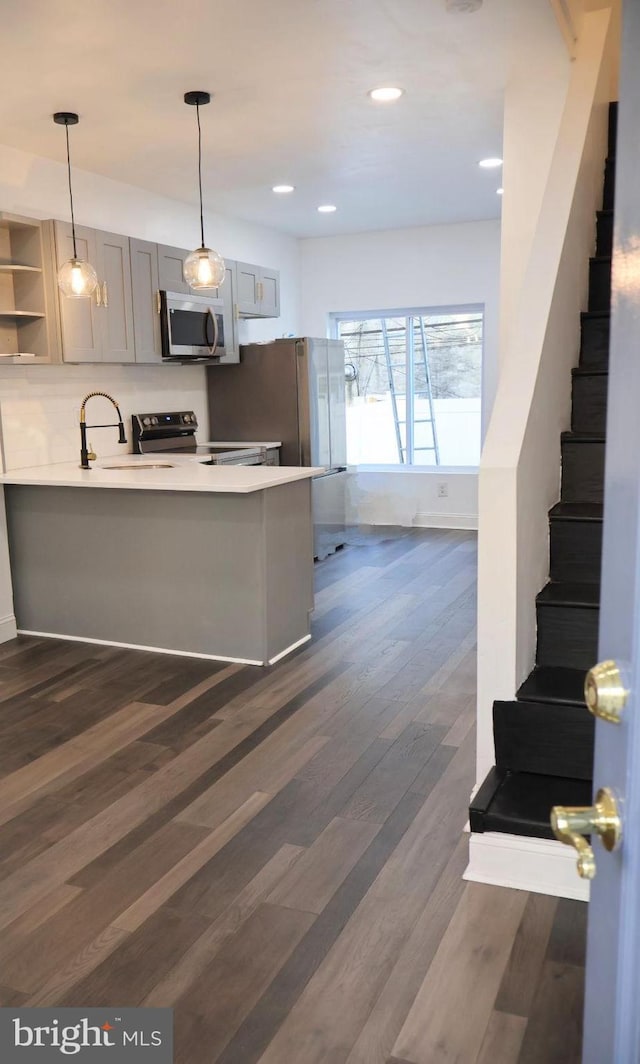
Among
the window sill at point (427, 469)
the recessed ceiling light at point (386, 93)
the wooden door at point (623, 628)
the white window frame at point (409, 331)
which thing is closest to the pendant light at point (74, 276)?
the recessed ceiling light at point (386, 93)

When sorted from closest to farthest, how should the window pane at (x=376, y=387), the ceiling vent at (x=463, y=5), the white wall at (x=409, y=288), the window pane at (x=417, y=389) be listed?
1. the ceiling vent at (x=463, y=5)
2. the white wall at (x=409, y=288)
3. the window pane at (x=417, y=389)
4. the window pane at (x=376, y=387)

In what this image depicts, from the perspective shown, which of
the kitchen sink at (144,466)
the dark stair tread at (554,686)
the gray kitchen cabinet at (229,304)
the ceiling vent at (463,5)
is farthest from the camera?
the gray kitchen cabinet at (229,304)

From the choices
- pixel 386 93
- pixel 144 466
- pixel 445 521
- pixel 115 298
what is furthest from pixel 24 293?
pixel 445 521

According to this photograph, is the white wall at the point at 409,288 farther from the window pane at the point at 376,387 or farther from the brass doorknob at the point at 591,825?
the brass doorknob at the point at 591,825

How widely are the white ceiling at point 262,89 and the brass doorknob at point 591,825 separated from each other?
3027mm

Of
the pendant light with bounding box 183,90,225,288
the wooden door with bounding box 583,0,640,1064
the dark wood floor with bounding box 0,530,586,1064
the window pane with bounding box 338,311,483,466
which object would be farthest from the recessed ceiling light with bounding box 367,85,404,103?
the window pane with bounding box 338,311,483,466

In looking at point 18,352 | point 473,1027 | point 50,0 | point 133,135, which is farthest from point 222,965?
point 133,135

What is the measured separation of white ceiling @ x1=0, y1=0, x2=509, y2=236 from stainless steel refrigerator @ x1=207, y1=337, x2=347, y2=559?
1.19 m

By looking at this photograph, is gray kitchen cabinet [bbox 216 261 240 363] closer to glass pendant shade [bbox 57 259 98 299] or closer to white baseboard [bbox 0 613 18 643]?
glass pendant shade [bbox 57 259 98 299]

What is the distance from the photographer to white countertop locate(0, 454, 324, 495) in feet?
12.8

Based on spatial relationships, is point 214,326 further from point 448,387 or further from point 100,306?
point 448,387

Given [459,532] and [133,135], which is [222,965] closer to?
[133,135]

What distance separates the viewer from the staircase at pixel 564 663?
2141 millimetres

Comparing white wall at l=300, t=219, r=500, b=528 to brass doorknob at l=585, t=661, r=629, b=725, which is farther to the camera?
white wall at l=300, t=219, r=500, b=528
